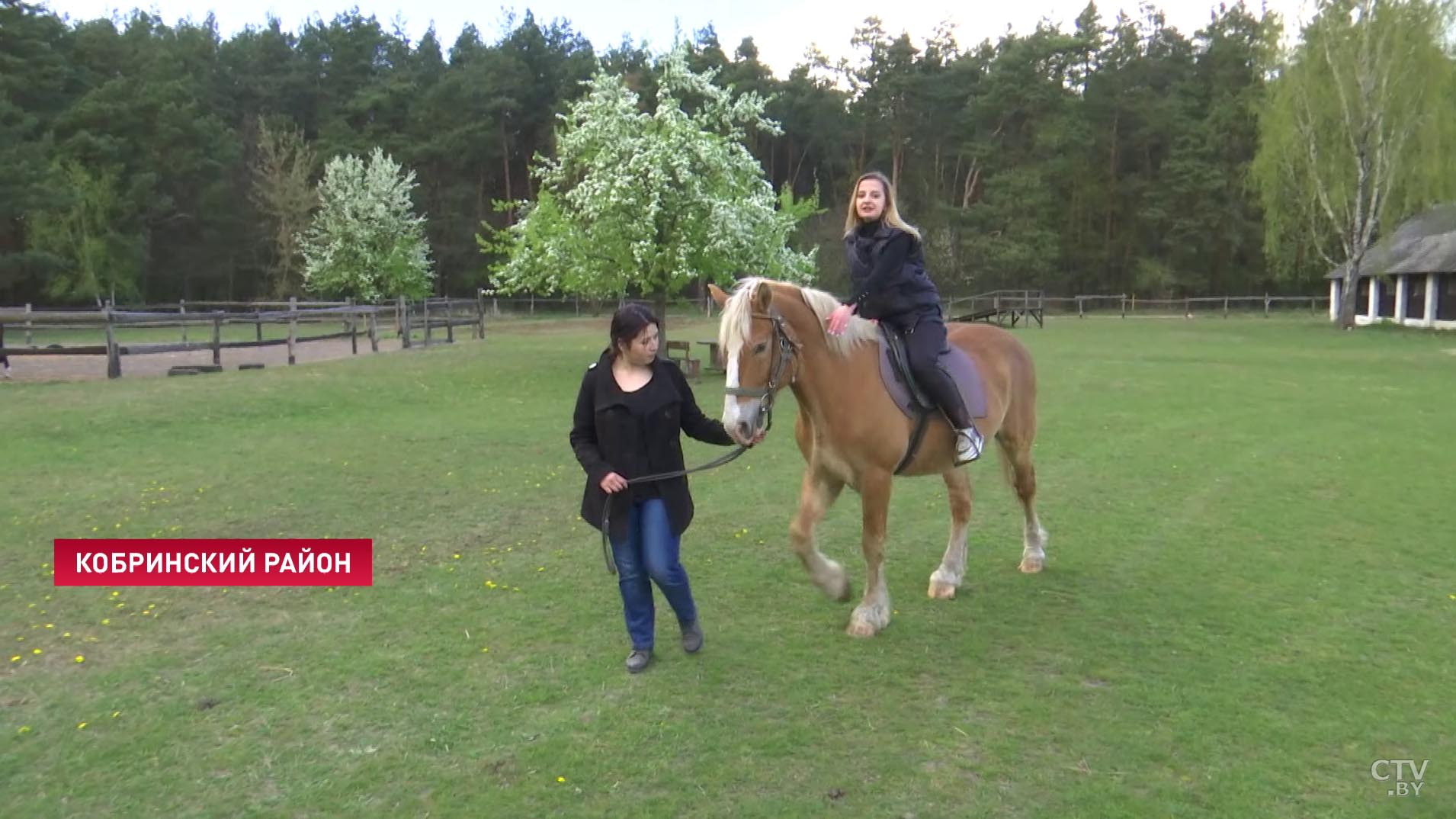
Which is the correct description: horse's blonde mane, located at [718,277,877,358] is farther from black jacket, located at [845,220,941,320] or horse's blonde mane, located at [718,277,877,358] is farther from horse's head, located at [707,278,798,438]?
black jacket, located at [845,220,941,320]

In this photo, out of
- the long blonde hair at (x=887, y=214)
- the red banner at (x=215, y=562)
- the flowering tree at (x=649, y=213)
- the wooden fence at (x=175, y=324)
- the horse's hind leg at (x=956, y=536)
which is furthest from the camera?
the flowering tree at (x=649, y=213)

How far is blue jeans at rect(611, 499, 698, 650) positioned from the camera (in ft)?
14.9

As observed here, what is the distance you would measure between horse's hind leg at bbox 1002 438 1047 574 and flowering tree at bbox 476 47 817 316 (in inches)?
510

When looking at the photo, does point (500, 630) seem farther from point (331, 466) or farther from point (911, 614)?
point (331, 466)

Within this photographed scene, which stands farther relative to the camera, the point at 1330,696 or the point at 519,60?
the point at 519,60

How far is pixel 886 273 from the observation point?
202 inches

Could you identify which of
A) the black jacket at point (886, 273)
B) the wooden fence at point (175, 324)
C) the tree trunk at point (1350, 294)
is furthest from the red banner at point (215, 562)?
the tree trunk at point (1350, 294)

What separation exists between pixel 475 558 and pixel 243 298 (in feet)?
178

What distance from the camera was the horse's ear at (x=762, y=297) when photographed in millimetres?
4441

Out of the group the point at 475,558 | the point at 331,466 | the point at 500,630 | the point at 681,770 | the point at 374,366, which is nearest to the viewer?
the point at 681,770

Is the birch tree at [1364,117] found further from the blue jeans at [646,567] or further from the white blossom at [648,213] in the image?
the blue jeans at [646,567]

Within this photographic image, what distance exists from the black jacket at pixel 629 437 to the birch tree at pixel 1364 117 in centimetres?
3879

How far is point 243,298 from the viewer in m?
54.0

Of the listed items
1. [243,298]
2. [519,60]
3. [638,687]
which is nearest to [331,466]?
[638,687]
